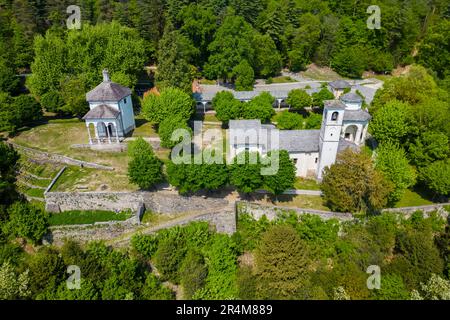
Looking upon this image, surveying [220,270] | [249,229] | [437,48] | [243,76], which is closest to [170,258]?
[220,270]

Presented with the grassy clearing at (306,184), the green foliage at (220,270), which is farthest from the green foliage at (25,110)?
the grassy clearing at (306,184)

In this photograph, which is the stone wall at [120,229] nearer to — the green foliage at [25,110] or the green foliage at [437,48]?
the green foliage at [25,110]

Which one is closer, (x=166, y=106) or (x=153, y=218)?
(x=153, y=218)

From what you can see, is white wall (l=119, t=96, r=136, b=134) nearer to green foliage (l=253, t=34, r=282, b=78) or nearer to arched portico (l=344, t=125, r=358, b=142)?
green foliage (l=253, t=34, r=282, b=78)

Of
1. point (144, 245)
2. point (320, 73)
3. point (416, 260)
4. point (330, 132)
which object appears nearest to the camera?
point (416, 260)

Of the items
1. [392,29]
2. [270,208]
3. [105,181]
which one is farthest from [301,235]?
[392,29]

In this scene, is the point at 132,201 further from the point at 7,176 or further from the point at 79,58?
the point at 79,58
